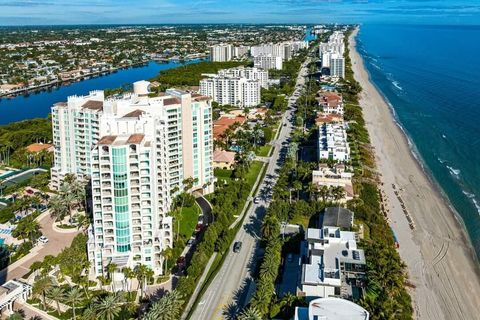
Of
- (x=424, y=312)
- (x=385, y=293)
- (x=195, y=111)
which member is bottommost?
(x=424, y=312)

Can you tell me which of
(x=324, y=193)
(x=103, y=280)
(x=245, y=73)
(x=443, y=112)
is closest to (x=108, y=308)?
(x=103, y=280)

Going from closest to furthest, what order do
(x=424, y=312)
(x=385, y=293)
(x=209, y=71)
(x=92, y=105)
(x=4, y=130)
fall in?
(x=385, y=293), (x=424, y=312), (x=92, y=105), (x=4, y=130), (x=209, y=71)

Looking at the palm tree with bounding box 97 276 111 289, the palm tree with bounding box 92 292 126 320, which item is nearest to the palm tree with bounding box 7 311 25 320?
the palm tree with bounding box 92 292 126 320

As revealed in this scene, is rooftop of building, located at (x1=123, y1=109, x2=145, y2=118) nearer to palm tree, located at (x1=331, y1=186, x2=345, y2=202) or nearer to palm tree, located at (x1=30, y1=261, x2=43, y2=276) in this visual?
palm tree, located at (x1=30, y1=261, x2=43, y2=276)

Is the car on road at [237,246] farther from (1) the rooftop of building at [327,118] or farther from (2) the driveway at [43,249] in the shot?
(1) the rooftop of building at [327,118]

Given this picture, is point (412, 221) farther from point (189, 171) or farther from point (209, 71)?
point (209, 71)

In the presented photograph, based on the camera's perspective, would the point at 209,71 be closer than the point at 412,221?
No

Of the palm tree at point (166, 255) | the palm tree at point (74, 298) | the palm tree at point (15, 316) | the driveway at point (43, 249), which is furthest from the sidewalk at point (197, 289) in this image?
the driveway at point (43, 249)

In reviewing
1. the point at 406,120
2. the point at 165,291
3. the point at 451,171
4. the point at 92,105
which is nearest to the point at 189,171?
the point at 92,105
